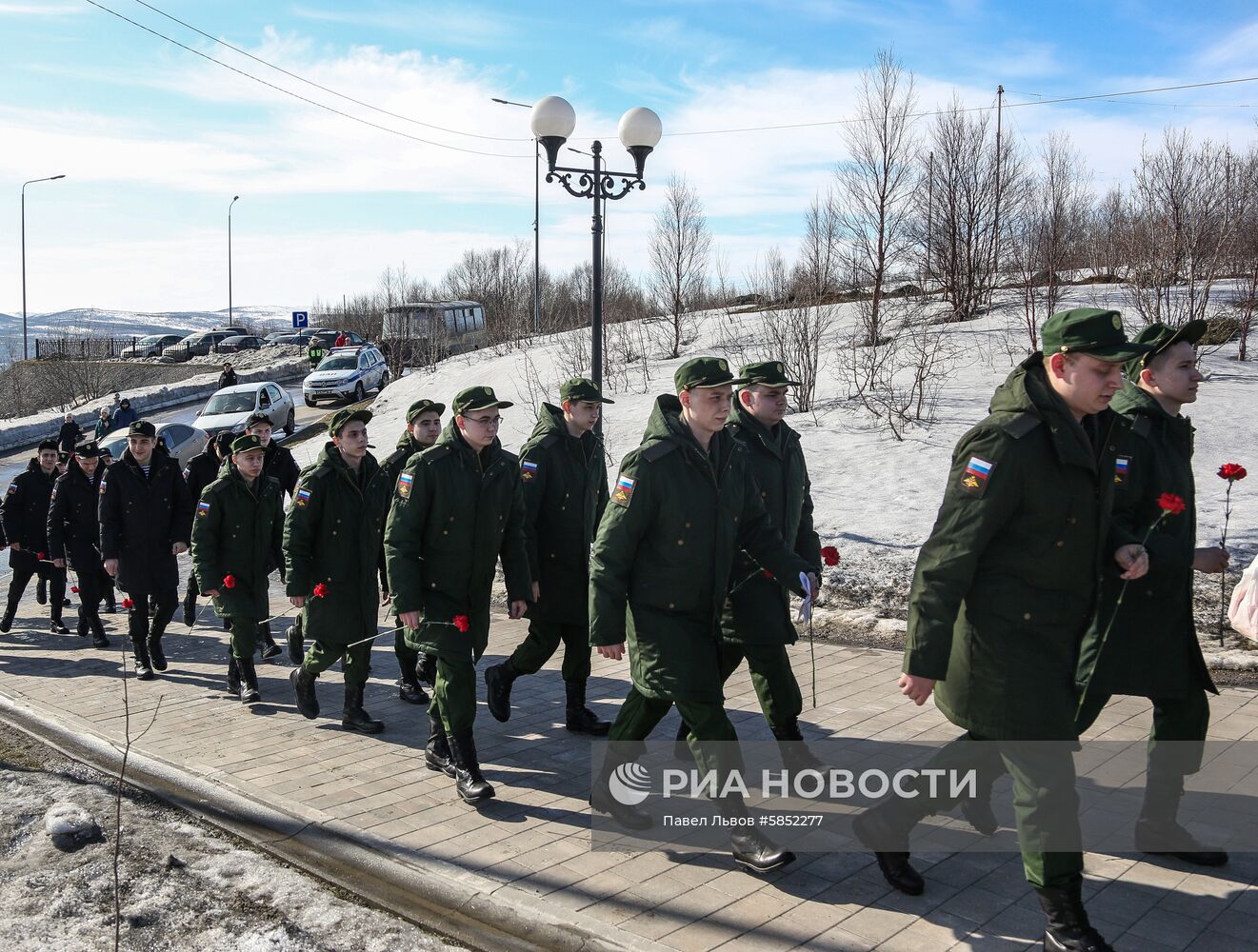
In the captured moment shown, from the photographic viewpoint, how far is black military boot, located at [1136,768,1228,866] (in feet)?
14.1

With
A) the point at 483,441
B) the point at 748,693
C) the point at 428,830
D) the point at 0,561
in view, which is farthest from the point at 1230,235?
the point at 0,561

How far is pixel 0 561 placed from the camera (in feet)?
49.5

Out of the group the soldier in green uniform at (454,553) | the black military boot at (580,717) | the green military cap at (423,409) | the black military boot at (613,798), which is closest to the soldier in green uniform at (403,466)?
the green military cap at (423,409)

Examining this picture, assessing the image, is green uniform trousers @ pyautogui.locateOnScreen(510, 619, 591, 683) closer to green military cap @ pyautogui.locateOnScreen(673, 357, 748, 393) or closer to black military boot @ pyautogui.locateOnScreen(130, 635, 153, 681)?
green military cap @ pyautogui.locateOnScreen(673, 357, 748, 393)

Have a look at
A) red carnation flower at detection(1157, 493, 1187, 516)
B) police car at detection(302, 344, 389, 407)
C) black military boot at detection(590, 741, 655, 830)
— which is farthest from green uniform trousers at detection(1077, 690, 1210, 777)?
police car at detection(302, 344, 389, 407)

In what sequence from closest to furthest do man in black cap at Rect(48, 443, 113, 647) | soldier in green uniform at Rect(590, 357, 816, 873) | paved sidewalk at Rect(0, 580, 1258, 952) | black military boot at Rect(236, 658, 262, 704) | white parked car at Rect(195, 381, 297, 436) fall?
paved sidewalk at Rect(0, 580, 1258, 952)
soldier in green uniform at Rect(590, 357, 816, 873)
black military boot at Rect(236, 658, 262, 704)
man in black cap at Rect(48, 443, 113, 647)
white parked car at Rect(195, 381, 297, 436)

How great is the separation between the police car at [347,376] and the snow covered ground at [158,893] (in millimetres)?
26918

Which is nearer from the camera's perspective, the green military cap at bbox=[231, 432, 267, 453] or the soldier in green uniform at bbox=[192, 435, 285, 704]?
the soldier in green uniform at bbox=[192, 435, 285, 704]

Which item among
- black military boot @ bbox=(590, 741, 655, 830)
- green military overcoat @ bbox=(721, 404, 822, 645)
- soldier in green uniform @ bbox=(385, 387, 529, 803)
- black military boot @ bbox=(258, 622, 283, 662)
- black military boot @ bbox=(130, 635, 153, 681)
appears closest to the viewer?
black military boot @ bbox=(590, 741, 655, 830)

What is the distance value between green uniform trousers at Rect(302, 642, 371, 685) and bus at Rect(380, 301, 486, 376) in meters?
25.8

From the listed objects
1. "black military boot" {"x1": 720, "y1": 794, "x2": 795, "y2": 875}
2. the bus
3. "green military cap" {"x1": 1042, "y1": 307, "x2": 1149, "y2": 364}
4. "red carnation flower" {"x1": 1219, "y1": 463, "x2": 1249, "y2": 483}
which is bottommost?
"black military boot" {"x1": 720, "y1": 794, "x2": 795, "y2": 875}

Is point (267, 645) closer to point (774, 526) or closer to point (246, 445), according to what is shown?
point (246, 445)

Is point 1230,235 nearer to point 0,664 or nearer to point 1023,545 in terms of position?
point 1023,545

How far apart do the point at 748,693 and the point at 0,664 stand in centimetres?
654
